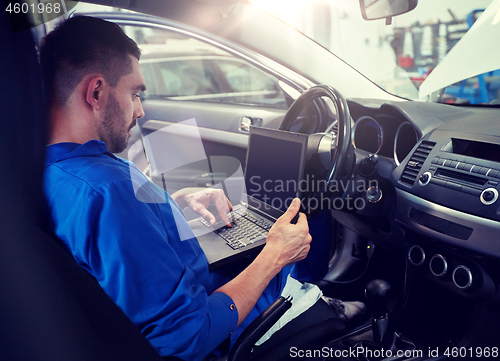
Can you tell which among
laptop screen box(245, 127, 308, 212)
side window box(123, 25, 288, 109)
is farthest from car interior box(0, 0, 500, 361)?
side window box(123, 25, 288, 109)

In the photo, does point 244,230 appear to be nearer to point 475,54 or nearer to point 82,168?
point 82,168

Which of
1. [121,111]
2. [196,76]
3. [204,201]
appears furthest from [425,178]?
[196,76]

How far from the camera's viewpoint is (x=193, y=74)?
408 cm

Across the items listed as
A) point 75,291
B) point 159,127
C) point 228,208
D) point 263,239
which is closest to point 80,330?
point 75,291

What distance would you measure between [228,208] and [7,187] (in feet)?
3.32

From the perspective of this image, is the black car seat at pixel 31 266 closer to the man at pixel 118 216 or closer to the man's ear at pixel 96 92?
the man at pixel 118 216

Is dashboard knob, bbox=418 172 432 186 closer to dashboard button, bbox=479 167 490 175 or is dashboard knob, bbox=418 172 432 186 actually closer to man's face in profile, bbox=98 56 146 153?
dashboard button, bbox=479 167 490 175

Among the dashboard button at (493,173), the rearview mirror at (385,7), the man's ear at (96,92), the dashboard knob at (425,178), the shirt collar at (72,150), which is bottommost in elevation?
the dashboard knob at (425,178)

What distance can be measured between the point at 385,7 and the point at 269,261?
1023 mm

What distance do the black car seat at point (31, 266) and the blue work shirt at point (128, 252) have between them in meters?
0.15

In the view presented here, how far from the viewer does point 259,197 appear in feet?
5.25

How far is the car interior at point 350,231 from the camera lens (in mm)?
481

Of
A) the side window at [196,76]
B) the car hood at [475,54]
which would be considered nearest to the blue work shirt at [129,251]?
the car hood at [475,54]

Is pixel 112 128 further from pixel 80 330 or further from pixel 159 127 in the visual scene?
pixel 159 127
